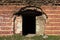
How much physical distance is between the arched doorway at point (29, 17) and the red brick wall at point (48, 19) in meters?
0.43

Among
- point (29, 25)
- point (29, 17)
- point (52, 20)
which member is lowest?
point (29, 25)

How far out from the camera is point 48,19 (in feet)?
106

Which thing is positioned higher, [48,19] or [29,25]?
[48,19]

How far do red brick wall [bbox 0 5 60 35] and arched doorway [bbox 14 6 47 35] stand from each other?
43 cm

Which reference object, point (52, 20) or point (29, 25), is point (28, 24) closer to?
point (29, 25)

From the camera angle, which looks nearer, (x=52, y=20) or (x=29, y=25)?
(x=52, y=20)

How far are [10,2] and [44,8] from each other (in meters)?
2.62

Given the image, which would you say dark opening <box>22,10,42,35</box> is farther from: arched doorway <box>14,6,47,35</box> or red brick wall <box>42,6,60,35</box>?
red brick wall <box>42,6,60,35</box>

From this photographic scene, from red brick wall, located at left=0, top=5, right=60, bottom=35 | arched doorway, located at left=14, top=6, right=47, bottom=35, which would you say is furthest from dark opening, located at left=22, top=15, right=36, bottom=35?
red brick wall, located at left=0, top=5, right=60, bottom=35

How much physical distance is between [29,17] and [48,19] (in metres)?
1.72

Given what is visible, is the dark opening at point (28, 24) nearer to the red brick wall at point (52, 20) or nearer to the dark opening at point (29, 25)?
the dark opening at point (29, 25)

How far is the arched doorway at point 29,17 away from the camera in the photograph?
32.2m

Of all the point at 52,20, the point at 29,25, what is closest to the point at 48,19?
the point at 52,20

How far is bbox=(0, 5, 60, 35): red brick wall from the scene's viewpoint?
105 feet
